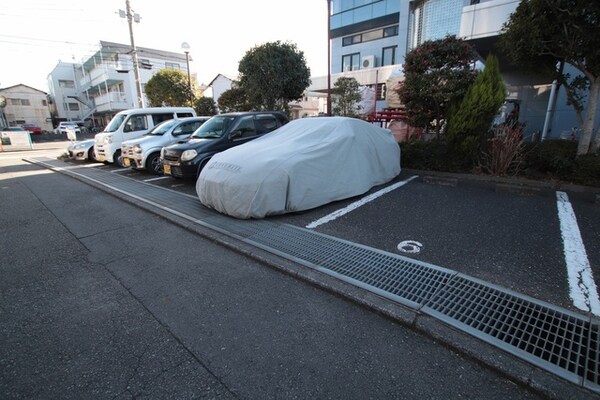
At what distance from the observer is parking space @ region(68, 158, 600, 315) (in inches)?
111

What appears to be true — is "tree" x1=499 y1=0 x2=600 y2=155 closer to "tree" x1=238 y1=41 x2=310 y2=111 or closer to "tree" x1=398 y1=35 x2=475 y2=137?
"tree" x1=398 y1=35 x2=475 y2=137

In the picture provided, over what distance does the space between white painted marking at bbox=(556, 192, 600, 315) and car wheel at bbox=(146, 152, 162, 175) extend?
873 centimetres

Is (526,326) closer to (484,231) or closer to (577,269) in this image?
(577,269)

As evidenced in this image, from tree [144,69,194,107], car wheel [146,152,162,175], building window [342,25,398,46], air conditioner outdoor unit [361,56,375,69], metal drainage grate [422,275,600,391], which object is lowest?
metal drainage grate [422,275,600,391]

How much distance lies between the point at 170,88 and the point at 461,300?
20.6 meters

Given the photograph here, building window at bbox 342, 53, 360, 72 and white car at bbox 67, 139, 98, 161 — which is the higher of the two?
building window at bbox 342, 53, 360, 72

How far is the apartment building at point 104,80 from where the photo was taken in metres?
35.1

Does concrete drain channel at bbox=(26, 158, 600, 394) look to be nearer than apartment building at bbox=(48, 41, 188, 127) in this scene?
Yes

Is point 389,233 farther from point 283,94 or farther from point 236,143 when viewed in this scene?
point 283,94

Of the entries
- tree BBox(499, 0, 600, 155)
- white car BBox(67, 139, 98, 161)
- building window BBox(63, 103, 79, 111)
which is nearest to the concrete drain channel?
tree BBox(499, 0, 600, 155)

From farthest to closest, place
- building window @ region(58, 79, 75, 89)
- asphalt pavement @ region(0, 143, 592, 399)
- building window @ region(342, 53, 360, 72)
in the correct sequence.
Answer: building window @ region(58, 79, 75, 89), building window @ region(342, 53, 360, 72), asphalt pavement @ region(0, 143, 592, 399)

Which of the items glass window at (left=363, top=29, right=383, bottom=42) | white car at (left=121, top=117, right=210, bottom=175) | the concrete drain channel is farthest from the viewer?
glass window at (left=363, top=29, right=383, bottom=42)

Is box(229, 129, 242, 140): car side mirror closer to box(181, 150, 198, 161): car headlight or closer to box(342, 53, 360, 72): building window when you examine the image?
box(181, 150, 198, 161): car headlight

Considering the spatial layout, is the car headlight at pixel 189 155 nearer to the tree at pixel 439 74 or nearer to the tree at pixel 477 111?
the tree at pixel 439 74
